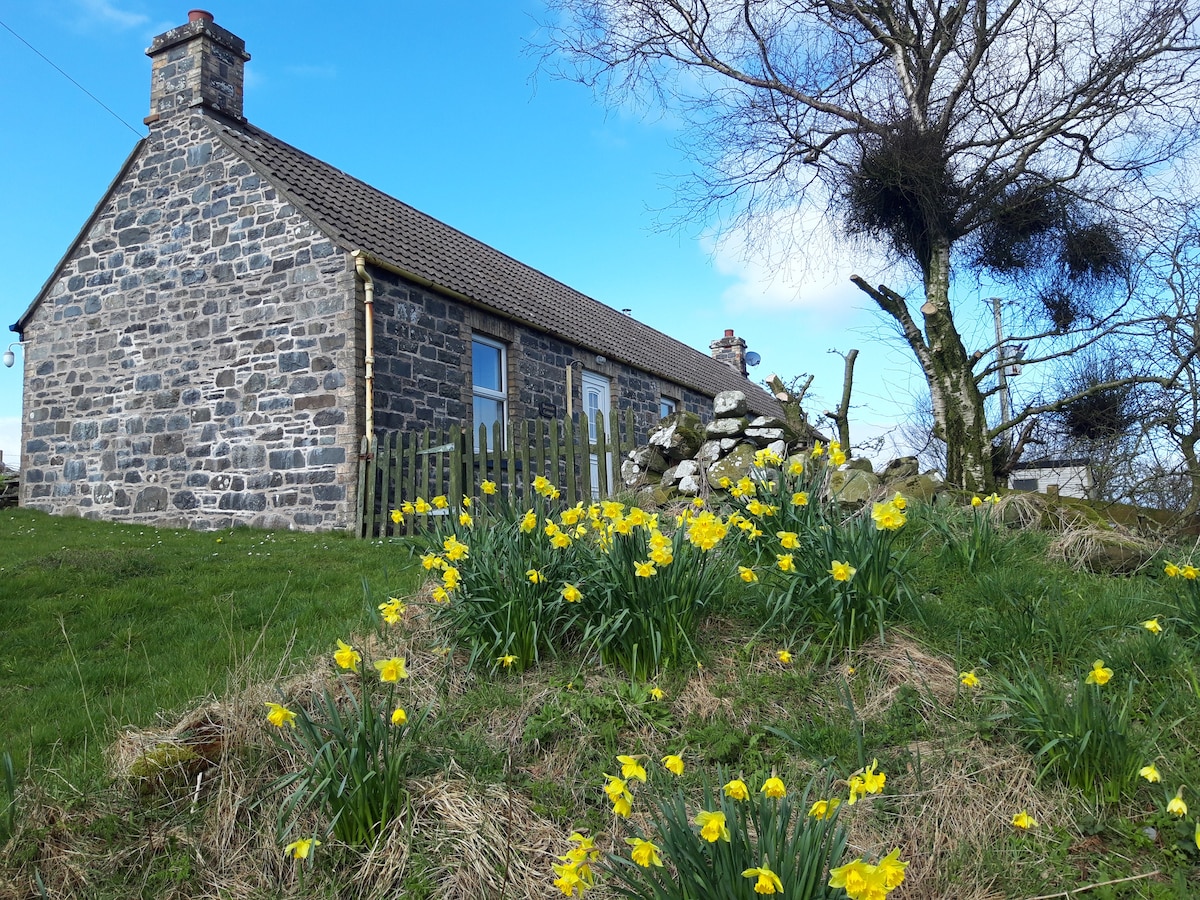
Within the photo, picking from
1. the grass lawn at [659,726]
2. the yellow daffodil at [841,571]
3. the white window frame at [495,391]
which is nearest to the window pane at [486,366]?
the white window frame at [495,391]

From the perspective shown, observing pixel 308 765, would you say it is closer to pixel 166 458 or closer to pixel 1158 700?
pixel 1158 700

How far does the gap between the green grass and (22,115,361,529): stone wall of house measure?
2.24m

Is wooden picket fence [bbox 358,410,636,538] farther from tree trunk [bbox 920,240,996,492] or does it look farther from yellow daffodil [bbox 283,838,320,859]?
yellow daffodil [bbox 283,838,320,859]

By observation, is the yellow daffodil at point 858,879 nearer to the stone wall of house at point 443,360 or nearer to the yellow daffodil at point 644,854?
→ the yellow daffodil at point 644,854

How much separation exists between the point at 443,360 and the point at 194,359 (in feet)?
11.9

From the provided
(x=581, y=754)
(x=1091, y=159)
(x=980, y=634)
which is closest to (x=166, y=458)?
(x=581, y=754)

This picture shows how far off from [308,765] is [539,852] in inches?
35.6

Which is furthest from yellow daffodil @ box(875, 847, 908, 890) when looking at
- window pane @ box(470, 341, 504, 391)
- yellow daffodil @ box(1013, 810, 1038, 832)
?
window pane @ box(470, 341, 504, 391)

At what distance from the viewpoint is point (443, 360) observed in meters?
11.8

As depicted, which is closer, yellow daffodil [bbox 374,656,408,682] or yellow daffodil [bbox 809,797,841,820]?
yellow daffodil [bbox 809,797,841,820]

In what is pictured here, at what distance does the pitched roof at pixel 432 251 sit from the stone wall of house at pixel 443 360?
254 millimetres

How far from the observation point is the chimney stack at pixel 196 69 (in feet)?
39.8

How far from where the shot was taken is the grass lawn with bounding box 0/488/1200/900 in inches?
106

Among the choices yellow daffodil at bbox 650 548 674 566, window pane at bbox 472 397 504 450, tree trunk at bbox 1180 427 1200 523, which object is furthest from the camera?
window pane at bbox 472 397 504 450
